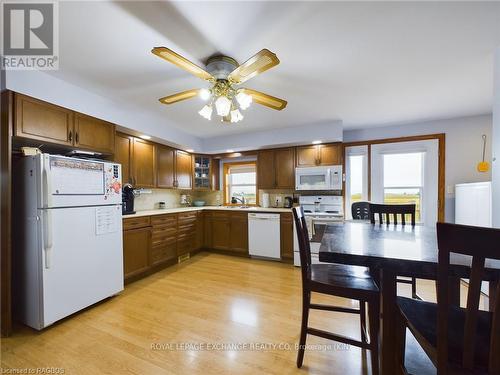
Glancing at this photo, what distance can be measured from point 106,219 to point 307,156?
3.18 m

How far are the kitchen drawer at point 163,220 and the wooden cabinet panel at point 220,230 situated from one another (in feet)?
2.93

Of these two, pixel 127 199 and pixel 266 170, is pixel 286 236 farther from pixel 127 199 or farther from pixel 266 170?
pixel 127 199

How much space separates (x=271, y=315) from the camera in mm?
2098

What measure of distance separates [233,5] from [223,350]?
7.76ft

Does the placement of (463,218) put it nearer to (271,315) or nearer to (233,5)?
(271,315)

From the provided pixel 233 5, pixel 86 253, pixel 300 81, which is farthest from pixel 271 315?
pixel 233 5

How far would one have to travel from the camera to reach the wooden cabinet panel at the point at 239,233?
3.96 m

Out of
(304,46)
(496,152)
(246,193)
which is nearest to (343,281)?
(496,152)

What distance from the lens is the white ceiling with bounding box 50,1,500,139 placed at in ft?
4.40

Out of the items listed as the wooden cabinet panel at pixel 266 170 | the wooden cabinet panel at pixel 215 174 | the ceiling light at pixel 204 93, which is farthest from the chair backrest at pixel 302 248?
the wooden cabinet panel at pixel 215 174

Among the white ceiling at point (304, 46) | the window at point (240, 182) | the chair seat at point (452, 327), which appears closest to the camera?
the chair seat at point (452, 327)

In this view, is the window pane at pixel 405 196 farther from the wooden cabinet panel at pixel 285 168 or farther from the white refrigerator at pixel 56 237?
the white refrigerator at pixel 56 237

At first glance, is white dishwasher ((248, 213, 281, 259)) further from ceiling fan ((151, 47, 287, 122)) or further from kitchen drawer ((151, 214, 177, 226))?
ceiling fan ((151, 47, 287, 122))

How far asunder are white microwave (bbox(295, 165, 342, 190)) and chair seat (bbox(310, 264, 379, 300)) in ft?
7.09
